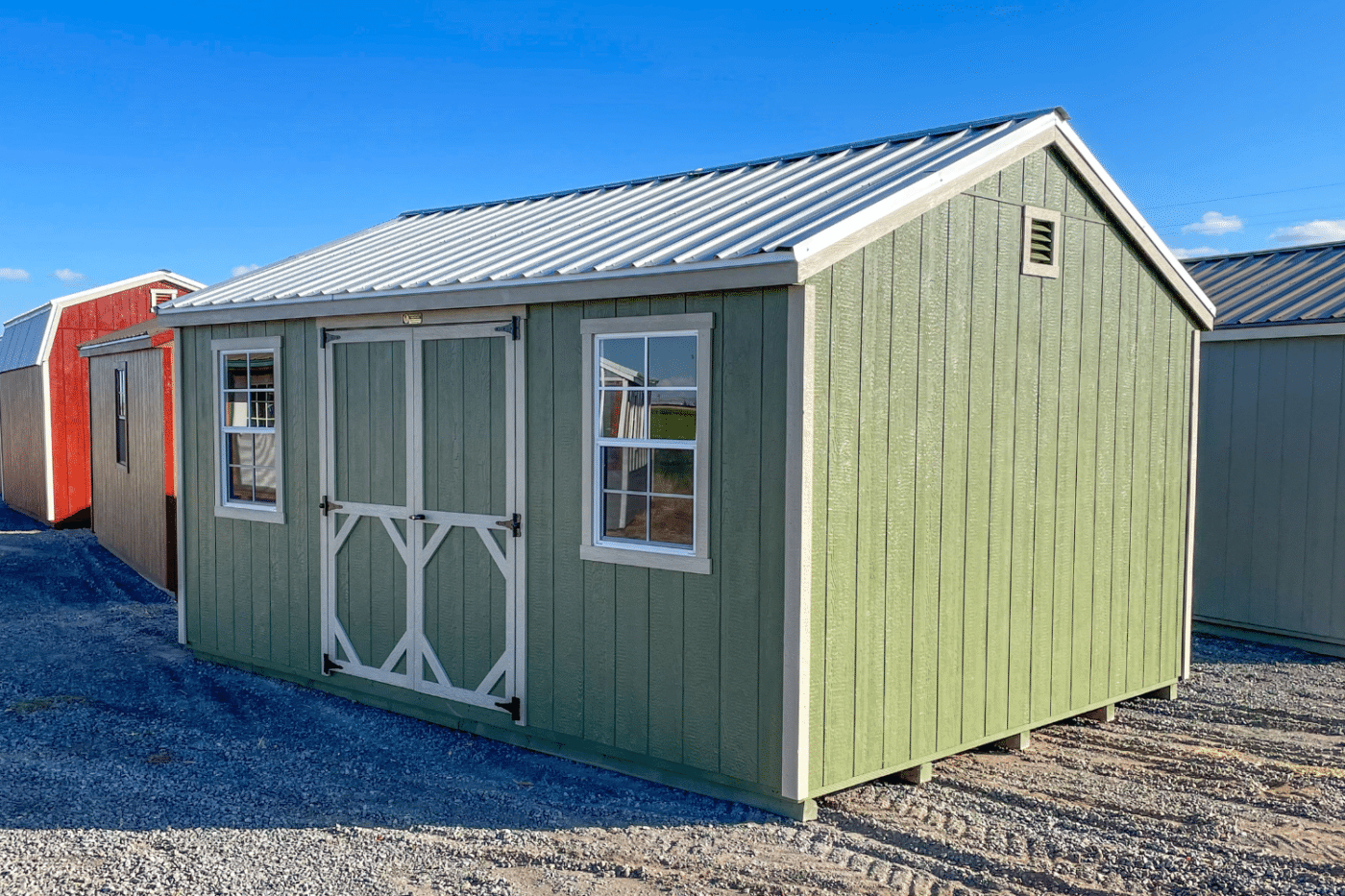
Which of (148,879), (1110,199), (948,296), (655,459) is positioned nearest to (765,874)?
(655,459)

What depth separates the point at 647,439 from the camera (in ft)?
20.0

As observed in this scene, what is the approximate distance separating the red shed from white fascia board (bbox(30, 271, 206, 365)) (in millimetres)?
15

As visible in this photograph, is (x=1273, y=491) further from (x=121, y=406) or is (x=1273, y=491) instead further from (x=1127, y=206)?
(x=121, y=406)

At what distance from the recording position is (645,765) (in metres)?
6.20

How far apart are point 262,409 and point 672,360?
3805 mm

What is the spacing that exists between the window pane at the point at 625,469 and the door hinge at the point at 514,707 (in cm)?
141

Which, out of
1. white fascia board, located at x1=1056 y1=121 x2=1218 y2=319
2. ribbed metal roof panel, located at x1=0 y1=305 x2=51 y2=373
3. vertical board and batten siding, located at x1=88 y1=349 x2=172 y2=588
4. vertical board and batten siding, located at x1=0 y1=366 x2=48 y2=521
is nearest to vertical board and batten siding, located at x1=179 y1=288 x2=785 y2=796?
white fascia board, located at x1=1056 y1=121 x2=1218 y2=319

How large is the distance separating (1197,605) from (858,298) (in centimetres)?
637

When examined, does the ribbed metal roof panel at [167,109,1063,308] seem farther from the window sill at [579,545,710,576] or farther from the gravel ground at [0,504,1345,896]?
the gravel ground at [0,504,1345,896]

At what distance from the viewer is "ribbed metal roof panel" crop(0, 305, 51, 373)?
770 inches

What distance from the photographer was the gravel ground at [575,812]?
4.95 metres

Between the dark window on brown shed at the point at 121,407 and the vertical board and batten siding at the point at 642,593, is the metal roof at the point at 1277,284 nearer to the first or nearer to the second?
the vertical board and batten siding at the point at 642,593

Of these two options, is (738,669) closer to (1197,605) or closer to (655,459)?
(655,459)

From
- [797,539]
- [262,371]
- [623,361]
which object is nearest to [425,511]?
[623,361]
